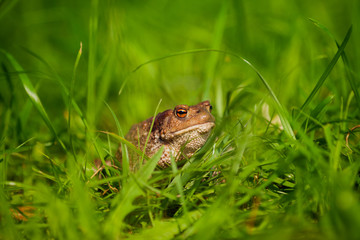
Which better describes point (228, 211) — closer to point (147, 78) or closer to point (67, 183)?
point (67, 183)

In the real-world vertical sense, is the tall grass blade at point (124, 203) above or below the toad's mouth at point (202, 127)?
above

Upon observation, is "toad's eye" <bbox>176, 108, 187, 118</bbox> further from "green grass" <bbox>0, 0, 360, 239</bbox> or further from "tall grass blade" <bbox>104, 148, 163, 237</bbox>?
"tall grass blade" <bbox>104, 148, 163, 237</bbox>

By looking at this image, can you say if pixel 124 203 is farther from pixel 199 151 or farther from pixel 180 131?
pixel 180 131

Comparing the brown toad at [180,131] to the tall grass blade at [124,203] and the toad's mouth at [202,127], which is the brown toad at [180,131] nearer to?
the toad's mouth at [202,127]

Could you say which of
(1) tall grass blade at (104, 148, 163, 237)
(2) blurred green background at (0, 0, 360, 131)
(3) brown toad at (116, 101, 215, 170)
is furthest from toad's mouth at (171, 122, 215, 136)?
(1) tall grass blade at (104, 148, 163, 237)

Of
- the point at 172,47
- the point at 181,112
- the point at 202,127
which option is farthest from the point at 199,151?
the point at 172,47

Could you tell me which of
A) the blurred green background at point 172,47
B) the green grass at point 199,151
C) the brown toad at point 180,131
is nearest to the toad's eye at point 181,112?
the brown toad at point 180,131
